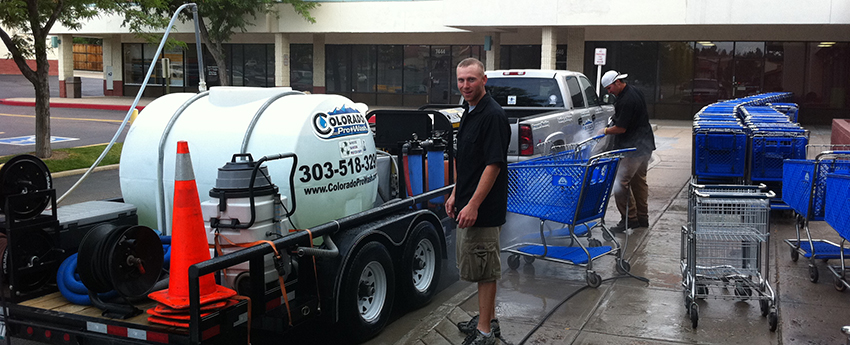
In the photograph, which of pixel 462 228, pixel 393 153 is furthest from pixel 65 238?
pixel 393 153

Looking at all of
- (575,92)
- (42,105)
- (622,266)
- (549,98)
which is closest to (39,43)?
(42,105)

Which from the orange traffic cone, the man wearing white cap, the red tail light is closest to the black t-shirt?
the man wearing white cap

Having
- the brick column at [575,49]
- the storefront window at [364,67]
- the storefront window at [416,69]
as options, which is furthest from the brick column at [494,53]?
the storefront window at [364,67]

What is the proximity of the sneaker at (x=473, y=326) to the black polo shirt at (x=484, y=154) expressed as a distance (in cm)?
77

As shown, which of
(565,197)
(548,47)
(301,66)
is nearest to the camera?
(565,197)

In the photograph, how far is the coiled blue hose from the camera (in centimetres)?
455

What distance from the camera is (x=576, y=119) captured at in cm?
1173

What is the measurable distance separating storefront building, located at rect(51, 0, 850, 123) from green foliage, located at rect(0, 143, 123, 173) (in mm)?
14005

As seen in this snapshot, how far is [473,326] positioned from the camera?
565cm

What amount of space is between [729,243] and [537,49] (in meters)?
28.0

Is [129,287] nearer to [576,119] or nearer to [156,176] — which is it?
[156,176]

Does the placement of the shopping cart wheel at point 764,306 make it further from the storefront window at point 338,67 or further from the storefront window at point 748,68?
the storefront window at point 338,67

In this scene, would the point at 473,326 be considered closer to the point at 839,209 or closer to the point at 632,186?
the point at 839,209

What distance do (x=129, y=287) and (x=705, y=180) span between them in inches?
342
